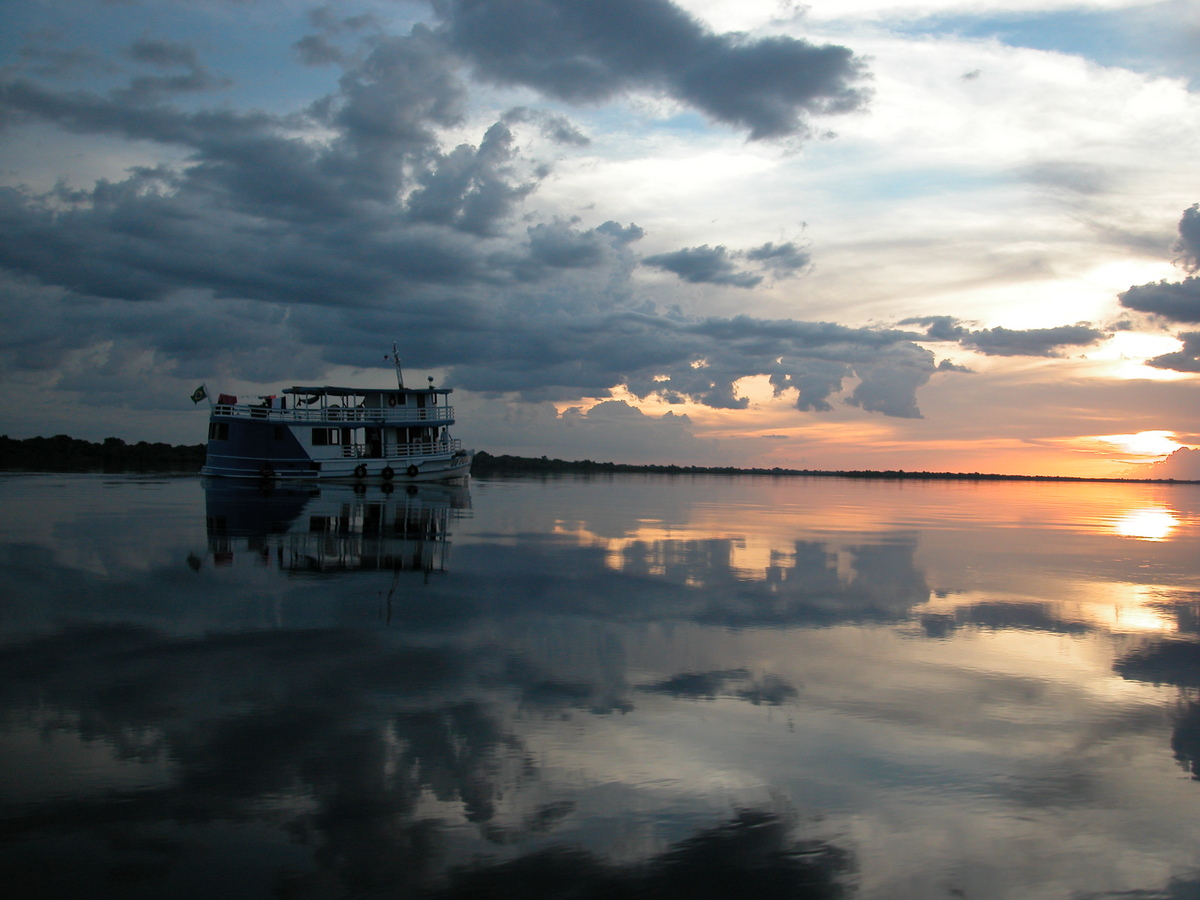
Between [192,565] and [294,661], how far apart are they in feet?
27.8

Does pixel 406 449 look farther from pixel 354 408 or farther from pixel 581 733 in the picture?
pixel 581 733

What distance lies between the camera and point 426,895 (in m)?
5.00

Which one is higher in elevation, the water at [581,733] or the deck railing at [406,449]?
the deck railing at [406,449]

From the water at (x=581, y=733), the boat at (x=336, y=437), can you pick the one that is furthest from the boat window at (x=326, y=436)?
the water at (x=581, y=733)

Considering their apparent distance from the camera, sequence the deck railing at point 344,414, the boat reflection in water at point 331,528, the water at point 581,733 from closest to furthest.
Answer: the water at point 581,733 < the boat reflection in water at point 331,528 < the deck railing at point 344,414

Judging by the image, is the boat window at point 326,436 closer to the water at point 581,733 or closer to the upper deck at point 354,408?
the upper deck at point 354,408

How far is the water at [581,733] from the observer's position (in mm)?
5457

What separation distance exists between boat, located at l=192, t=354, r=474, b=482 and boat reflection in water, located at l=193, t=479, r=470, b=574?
201 inches

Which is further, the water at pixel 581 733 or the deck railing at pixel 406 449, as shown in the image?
the deck railing at pixel 406 449

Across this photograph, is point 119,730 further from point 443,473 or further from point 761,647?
point 443,473

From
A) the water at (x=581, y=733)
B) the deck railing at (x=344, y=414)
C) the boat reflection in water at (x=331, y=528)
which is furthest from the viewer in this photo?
the deck railing at (x=344, y=414)

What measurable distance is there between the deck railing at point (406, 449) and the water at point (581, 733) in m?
34.2

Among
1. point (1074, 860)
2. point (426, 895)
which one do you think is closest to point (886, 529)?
point (1074, 860)

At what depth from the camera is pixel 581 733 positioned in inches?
309
